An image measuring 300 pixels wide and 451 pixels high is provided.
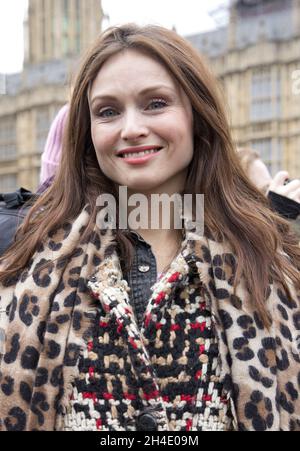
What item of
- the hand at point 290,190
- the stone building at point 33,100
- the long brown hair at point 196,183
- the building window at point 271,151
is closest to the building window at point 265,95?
the building window at point 271,151

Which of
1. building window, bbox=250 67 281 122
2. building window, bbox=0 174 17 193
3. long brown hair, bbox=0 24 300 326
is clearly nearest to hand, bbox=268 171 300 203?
long brown hair, bbox=0 24 300 326

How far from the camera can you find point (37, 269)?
4.31 feet

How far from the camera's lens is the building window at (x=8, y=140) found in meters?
23.3

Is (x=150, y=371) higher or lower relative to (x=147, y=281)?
lower

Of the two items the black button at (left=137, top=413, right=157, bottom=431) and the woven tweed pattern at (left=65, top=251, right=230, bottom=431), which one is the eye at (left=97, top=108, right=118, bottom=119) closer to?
the woven tweed pattern at (left=65, top=251, right=230, bottom=431)

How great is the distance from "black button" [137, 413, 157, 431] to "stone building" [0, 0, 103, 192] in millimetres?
19382

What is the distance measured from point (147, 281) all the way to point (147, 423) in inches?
12.4

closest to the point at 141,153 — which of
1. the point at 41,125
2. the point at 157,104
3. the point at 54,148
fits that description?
the point at 157,104

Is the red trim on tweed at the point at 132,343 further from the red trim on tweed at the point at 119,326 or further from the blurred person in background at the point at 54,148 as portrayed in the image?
the blurred person in background at the point at 54,148

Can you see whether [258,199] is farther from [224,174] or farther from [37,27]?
[37,27]

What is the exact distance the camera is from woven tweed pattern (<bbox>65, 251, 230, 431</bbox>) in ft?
3.95

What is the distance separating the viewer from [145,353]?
121 centimetres

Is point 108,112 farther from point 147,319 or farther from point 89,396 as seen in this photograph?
point 89,396

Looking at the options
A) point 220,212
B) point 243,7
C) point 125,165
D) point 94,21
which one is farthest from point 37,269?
point 94,21
